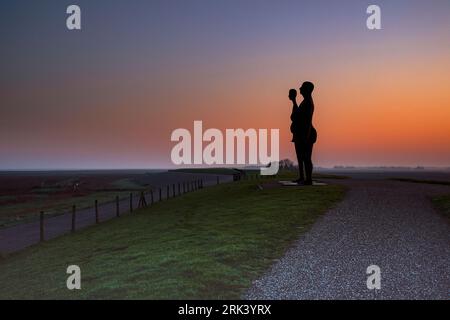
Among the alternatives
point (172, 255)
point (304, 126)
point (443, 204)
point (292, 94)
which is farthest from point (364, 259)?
point (292, 94)

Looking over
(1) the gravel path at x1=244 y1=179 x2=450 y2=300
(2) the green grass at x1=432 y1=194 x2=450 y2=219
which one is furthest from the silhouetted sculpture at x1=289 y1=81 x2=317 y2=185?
(1) the gravel path at x1=244 y1=179 x2=450 y2=300

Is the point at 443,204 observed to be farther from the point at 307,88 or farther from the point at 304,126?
the point at 307,88

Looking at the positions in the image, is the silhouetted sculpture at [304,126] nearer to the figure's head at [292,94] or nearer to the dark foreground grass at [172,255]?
the figure's head at [292,94]

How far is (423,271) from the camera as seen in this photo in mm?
9836

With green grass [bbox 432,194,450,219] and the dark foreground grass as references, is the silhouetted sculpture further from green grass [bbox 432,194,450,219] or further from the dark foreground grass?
green grass [bbox 432,194,450,219]

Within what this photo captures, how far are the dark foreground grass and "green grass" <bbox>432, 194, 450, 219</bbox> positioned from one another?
16.0 feet

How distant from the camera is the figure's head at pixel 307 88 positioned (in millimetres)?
27656

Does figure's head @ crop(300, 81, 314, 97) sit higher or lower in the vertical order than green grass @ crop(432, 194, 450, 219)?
higher

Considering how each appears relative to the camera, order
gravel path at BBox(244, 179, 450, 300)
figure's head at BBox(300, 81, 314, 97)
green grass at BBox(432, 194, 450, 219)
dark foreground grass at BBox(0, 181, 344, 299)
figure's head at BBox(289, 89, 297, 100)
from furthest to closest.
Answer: figure's head at BBox(289, 89, 297, 100)
figure's head at BBox(300, 81, 314, 97)
green grass at BBox(432, 194, 450, 219)
dark foreground grass at BBox(0, 181, 344, 299)
gravel path at BBox(244, 179, 450, 300)

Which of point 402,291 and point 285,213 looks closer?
point 402,291

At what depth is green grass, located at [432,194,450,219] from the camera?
706 inches
